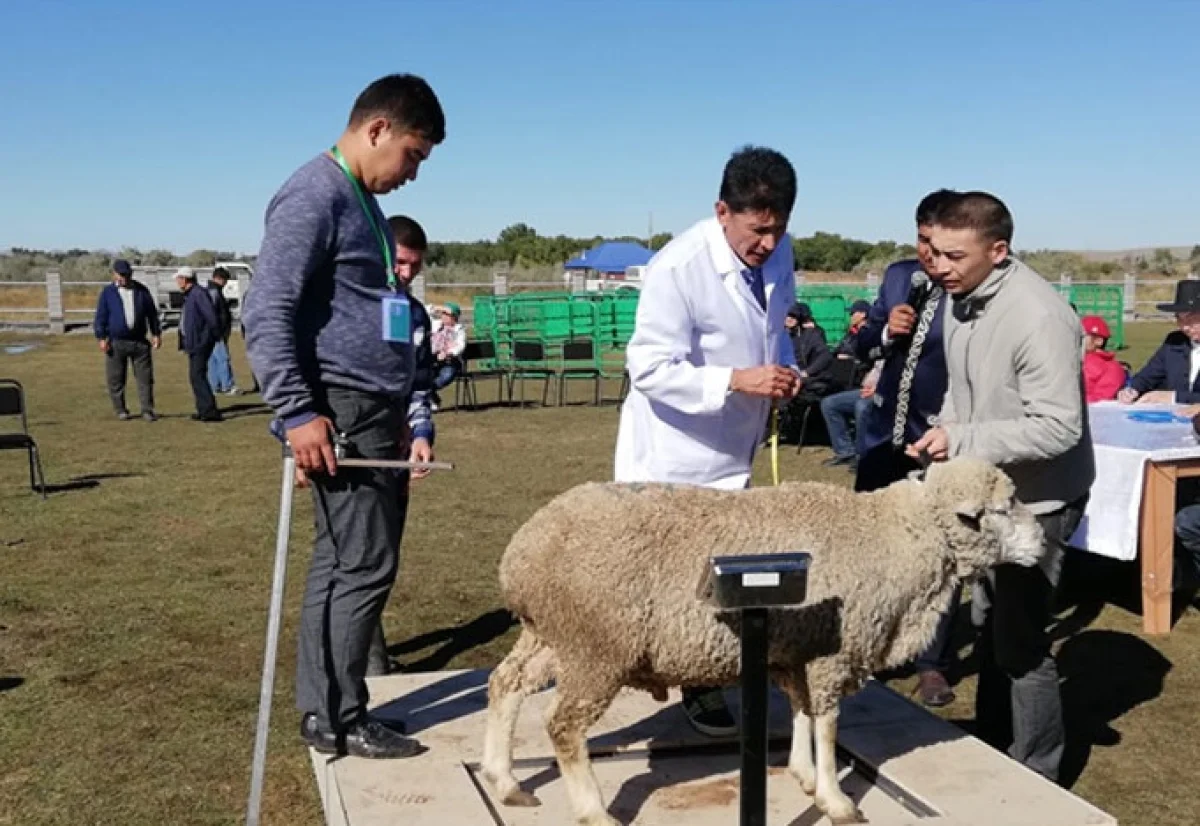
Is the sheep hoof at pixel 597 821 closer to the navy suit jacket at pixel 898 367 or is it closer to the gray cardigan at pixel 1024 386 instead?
the gray cardigan at pixel 1024 386

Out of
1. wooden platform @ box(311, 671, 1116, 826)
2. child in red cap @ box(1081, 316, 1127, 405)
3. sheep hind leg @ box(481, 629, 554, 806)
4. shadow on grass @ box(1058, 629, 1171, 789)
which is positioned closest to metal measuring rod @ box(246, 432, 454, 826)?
wooden platform @ box(311, 671, 1116, 826)

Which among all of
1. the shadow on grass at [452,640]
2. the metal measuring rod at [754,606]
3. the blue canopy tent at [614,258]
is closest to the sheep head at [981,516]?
the metal measuring rod at [754,606]

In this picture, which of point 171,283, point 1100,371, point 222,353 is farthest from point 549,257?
point 1100,371

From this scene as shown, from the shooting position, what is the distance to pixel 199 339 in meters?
16.8

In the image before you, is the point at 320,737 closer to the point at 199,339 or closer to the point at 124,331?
the point at 124,331

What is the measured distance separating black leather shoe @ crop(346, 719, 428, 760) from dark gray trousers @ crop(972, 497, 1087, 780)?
2216 millimetres

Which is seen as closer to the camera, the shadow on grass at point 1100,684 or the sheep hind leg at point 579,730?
the sheep hind leg at point 579,730

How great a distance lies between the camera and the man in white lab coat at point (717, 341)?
4.05 meters

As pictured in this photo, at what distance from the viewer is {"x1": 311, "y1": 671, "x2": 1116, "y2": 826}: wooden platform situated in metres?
3.86

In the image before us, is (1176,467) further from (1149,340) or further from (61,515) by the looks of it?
(1149,340)

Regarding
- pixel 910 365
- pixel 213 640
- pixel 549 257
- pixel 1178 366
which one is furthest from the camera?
pixel 549 257

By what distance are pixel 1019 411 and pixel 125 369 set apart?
14658 mm

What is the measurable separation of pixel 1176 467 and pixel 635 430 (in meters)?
3.53

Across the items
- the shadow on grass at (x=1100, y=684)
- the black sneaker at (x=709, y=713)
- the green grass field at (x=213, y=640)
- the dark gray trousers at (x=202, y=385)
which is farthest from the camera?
the dark gray trousers at (x=202, y=385)
